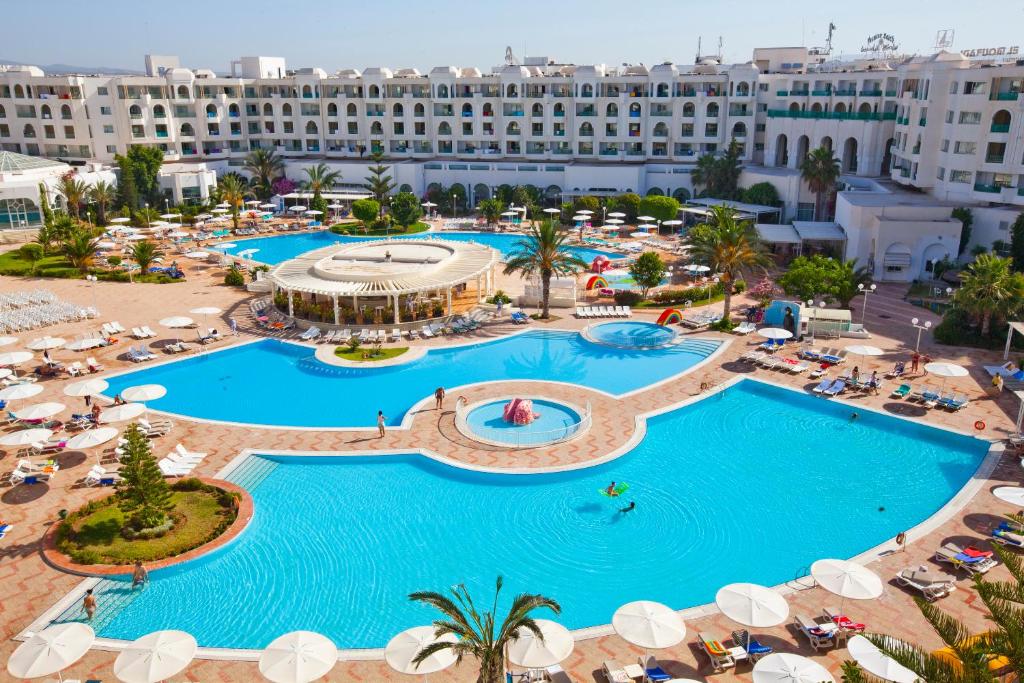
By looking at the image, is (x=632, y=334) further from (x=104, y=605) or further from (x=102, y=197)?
(x=102, y=197)

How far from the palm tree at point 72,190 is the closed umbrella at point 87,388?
143ft

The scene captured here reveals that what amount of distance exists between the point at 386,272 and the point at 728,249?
19.5m

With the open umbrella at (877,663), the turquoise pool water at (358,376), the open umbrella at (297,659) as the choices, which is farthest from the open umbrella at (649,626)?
the turquoise pool water at (358,376)

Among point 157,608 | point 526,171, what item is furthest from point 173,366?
point 526,171

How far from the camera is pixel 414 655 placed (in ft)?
54.6

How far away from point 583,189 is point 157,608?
6493cm

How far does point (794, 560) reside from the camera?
2277 centimetres

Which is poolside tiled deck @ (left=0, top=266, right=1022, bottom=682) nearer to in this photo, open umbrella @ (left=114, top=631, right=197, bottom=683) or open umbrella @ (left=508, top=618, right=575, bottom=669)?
open umbrella @ (left=114, top=631, right=197, bottom=683)

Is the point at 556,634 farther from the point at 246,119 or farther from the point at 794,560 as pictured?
the point at 246,119

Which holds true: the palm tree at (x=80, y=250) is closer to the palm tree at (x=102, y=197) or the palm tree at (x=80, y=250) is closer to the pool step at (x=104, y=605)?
the palm tree at (x=102, y=197)

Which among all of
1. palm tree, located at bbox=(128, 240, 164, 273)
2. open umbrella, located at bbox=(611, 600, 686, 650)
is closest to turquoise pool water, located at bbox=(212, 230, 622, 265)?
palm tree, located at bbox=(128, 240, 164, 273)

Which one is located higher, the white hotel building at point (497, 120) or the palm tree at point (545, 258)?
the white hotel building at point (497, 120)

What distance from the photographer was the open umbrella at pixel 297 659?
1655 cm

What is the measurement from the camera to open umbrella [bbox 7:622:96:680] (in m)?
16.8
